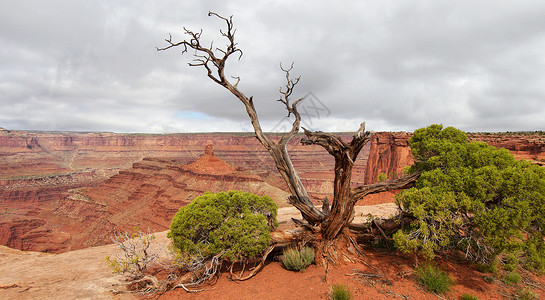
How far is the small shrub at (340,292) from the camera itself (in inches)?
241

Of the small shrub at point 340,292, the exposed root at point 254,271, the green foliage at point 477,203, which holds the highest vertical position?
the green foliage at point 477,203

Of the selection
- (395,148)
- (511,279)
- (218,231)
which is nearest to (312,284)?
(218,231)

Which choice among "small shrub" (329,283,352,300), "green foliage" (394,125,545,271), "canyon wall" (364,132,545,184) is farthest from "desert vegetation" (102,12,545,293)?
"canyon wall" (364,132,545,184)

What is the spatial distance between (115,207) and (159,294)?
59482mm

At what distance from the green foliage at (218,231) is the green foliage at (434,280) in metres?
4.72

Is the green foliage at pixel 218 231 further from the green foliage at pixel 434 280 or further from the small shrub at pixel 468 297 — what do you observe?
the small shrub at pixel 468 297

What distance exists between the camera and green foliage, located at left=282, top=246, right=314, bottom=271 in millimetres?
7973

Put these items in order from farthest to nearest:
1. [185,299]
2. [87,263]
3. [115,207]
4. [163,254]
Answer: [115,207]
[163,254]
[87,263]
[185,299]

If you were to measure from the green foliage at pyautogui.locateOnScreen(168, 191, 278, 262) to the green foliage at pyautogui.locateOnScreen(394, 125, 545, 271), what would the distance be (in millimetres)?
4345

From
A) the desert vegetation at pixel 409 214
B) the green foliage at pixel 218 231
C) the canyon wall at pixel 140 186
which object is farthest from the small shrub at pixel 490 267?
the green foliage at pixel 218 231

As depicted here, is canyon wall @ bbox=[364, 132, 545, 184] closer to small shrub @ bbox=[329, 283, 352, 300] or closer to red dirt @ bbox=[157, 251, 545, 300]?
red dirt @ bbox=[157, 251, 545, 300]

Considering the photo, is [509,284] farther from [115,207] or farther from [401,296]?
[115,207]

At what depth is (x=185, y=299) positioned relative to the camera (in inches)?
274

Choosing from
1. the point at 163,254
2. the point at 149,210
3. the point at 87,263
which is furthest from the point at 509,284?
the point at 149,210
